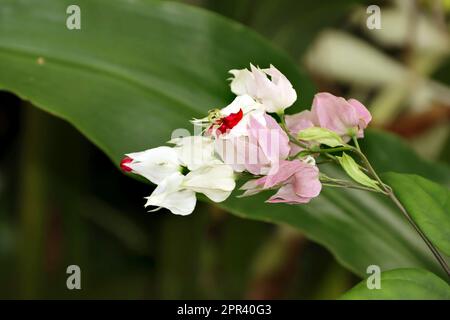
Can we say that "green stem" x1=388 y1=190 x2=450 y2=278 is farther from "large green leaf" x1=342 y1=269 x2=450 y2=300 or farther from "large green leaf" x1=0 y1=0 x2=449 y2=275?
"large green leaf" x1=0 y1=0 x2=449 y2=275

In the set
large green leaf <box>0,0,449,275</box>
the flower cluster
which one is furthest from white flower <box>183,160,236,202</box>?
large green leaf <box>0,0,449,275</box>

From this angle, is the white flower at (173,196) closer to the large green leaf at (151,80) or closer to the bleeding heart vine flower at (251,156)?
the bleeding heart vine flower at (251,156)

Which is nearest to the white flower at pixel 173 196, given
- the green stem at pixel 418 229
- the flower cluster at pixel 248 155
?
the flower cluster at pixel 248 155

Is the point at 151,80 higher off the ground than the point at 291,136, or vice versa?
the point at 151,80

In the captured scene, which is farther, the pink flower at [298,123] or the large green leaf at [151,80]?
the large green leaf at [151,80]

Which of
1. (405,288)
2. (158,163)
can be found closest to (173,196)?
(158,163)

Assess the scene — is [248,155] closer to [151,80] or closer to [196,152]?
[196,152]

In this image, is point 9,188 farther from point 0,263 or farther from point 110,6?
point 110,6

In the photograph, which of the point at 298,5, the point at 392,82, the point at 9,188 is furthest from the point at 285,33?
the point at 9,188
